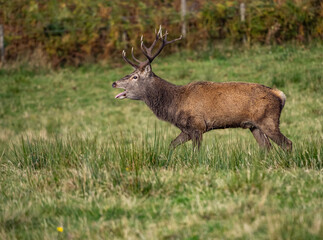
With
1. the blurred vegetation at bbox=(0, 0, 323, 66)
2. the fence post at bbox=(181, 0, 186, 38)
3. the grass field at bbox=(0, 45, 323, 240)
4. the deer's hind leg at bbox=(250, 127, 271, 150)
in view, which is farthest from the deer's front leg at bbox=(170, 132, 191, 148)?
the fence post at bbox=(181, 0, 186, 38)

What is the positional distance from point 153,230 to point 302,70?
10.6 m

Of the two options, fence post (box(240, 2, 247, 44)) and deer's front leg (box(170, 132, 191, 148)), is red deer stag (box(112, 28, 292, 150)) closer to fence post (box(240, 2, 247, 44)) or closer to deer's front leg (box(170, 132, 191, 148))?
deer's front leg (box(170, 132, 191, 148))

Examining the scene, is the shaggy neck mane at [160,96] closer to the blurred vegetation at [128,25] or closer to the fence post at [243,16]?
the blurred vegetation at [128,25]

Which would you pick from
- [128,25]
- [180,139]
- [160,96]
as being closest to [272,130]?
[180,139]

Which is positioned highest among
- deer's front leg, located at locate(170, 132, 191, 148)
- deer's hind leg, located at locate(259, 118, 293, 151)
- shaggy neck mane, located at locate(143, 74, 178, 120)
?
shaggy neck mane, located at locate(143, 74, 178, 120)

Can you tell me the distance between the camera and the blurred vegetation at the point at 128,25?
16594mm

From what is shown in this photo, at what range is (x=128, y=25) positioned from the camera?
736 inches

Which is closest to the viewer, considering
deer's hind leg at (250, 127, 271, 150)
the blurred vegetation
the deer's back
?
the deer's back

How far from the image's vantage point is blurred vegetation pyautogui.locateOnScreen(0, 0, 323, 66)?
16594 millimetres

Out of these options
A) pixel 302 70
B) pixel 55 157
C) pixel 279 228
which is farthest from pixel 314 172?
pixel 302 70

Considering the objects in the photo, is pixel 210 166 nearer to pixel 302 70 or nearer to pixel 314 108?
pixel 314 108

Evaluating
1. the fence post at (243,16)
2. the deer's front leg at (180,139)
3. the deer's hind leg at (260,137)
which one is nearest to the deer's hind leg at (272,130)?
the deer's hind leg at (260,137)

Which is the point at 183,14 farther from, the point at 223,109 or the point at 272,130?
the point at 272,130

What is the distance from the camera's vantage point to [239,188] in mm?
4863
